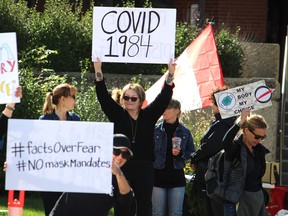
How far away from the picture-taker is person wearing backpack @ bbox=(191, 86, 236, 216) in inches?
325

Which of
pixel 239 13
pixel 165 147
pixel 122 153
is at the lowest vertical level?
pixel 165 147

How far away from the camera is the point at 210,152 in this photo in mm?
8297

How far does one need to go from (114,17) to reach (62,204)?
281 centimetres

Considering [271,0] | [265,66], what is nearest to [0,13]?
[265,66]

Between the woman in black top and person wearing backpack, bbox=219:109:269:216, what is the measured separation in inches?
30.3

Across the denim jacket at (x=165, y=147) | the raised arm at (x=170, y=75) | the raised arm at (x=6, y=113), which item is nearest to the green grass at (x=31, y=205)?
the denim jacket at (x=165, y=147)

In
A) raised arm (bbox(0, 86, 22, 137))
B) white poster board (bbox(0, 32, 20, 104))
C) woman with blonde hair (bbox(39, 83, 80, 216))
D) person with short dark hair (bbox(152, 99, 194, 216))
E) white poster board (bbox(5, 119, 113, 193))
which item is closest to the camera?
white poster board (bbox(5, 119, 113, 193))

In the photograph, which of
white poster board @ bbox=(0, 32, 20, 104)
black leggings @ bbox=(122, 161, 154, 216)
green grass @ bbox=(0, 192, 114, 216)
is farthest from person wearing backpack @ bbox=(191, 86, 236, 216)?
white poster board @ bbox=(0, 32, 20, 104)

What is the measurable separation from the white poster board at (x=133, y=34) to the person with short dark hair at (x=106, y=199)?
2257 mm

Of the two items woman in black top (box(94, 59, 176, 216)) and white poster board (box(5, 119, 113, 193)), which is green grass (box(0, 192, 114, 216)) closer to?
woman in black top (box(94, 59, 176, 216))

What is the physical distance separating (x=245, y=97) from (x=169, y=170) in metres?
1.09

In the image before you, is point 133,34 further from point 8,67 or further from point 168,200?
point 168,200

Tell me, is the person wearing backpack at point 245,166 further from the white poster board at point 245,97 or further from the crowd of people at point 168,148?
the white poster board at point 245,97

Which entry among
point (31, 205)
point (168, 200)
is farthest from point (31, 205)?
point (168, 200)
